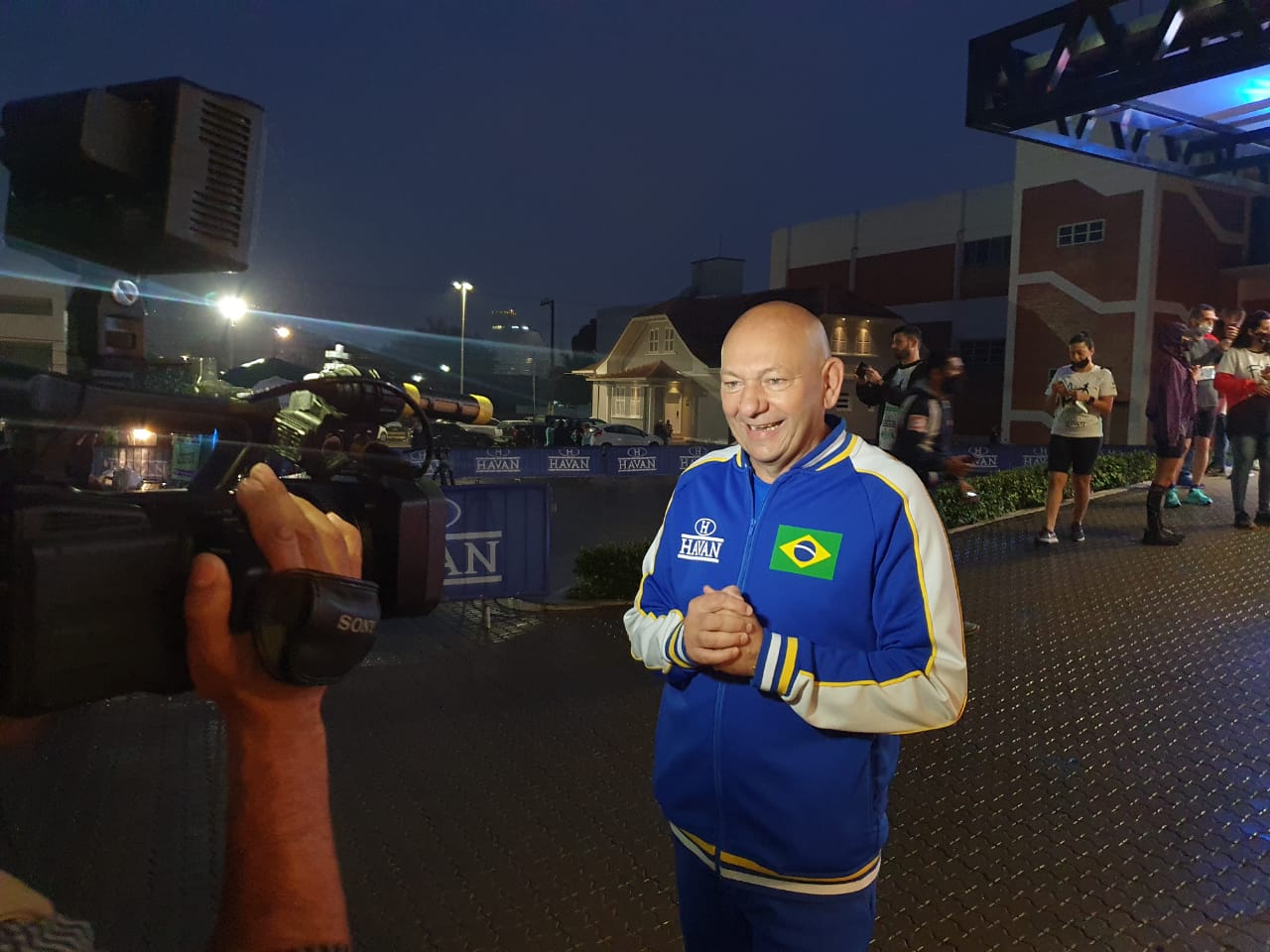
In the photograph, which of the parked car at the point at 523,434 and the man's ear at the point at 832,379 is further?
the parked car at the point at 523,434

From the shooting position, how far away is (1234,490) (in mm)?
9500

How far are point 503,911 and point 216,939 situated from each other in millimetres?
2475

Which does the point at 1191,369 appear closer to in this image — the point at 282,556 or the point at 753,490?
the point at 753,490

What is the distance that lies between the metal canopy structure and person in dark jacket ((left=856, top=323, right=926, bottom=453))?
3483 millimetres

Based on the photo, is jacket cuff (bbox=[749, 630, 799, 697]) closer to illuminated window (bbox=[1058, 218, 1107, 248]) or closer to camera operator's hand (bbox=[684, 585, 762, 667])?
camera operator's hand (bbox=[684, 585, 762, 667])

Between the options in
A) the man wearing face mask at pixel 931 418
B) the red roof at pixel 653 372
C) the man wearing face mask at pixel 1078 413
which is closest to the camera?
the man wearing face mask at pixel 931 418

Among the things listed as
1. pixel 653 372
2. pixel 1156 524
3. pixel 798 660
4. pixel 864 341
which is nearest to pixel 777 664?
pixel 798 660

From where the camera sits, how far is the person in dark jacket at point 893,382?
533 cm

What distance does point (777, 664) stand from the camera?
1.87 m

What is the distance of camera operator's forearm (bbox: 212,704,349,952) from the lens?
102 cm

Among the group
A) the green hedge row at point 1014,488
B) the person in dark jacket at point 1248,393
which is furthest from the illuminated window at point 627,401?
the person in dark jacket at point 1248,393

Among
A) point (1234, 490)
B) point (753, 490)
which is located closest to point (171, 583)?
point (753, 490)

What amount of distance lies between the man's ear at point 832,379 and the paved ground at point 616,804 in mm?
2072

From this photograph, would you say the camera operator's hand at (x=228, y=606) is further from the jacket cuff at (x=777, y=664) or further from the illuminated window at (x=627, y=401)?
the illuminated window at (x=627, y=401)
